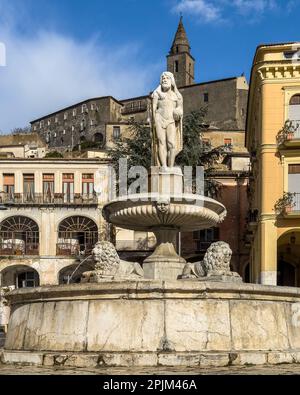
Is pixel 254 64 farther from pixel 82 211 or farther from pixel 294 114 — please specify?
pixel 82 211

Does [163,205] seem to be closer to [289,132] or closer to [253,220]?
[289,132]

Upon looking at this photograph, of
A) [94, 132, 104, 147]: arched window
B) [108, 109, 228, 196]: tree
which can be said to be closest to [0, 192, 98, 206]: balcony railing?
[108, 109, 228, 196]: tree

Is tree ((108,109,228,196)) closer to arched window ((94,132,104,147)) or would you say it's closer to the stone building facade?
the stone building facade

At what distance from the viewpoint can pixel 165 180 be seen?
14398 millimetres

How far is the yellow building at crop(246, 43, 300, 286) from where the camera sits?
3544cm

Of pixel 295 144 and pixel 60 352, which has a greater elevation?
pixel 295 144

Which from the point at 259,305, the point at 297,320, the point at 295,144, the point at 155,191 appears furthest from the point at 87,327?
the point at 295,144

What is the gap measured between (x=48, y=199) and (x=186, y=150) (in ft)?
44.4

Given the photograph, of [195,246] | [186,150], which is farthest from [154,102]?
[195,246]

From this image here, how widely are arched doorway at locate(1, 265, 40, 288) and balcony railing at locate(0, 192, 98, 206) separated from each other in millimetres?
4533

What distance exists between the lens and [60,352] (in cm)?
1076

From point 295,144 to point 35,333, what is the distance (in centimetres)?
2591

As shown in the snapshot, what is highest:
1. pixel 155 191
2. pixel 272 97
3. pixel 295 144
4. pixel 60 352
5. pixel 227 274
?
pixel 272 97

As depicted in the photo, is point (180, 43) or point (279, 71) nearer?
point (279, 71)
